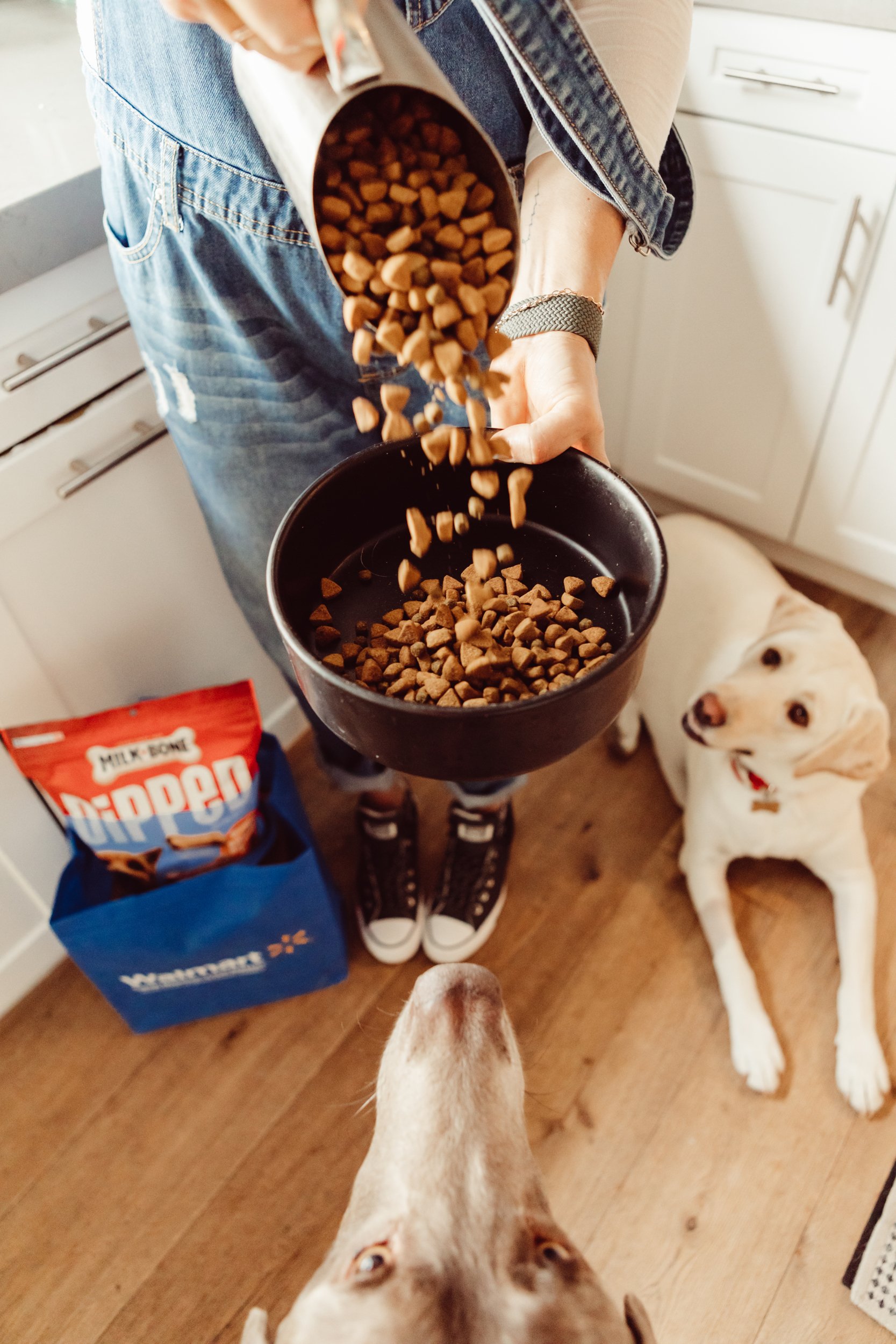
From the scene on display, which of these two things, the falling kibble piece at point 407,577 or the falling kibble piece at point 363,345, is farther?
the falling kibble piece at point 407,577

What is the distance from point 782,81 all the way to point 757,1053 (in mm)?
1420

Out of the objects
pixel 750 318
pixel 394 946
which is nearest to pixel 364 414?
pixel 394 946

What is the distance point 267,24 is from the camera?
55 centimetres

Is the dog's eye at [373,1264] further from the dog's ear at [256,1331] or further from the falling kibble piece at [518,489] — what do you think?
the falling kibble piece at [518,489]

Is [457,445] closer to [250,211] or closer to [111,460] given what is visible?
[250,211]

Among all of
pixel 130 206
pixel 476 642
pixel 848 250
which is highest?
pixel 130 206

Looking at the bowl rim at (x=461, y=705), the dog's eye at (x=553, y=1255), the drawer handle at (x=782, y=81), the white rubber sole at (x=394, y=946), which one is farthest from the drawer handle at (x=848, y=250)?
the dog's eye at (x=553, y=1255)

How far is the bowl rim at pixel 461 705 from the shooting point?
24.1 inches

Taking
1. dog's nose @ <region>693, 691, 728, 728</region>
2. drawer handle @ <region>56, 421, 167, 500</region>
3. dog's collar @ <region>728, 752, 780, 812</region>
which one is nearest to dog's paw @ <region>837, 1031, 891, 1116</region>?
dog's collar @ <region>728, 752, 780, 812</region>

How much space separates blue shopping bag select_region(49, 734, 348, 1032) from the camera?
113 cm

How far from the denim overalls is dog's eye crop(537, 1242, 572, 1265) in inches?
30.1

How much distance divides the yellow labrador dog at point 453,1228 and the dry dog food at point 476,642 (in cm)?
30

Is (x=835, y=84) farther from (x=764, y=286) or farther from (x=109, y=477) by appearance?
(x=109, y=477)

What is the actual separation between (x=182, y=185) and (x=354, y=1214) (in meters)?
0.90
